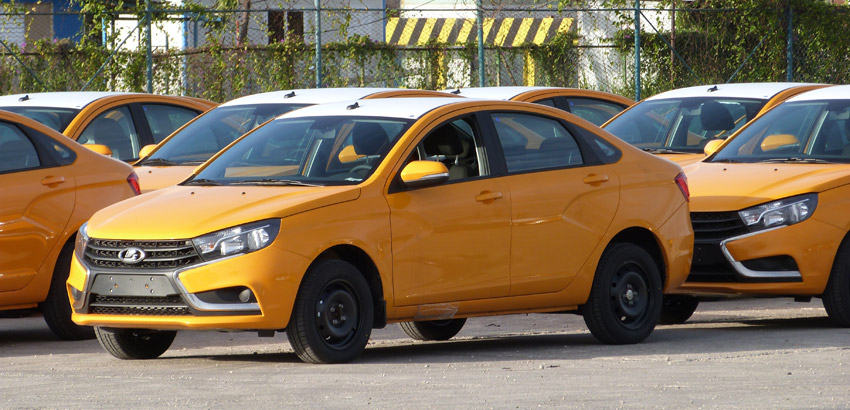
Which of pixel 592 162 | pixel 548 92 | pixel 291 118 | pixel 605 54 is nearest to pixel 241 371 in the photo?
pixel 291 118

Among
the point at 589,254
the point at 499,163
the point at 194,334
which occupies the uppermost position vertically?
the point at 499,163

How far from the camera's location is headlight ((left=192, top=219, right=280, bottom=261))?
322 inches

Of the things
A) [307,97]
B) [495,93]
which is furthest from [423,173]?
[495,93]

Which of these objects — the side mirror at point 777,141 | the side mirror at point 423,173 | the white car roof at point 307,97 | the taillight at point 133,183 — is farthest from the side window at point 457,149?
the white car roof at point 307,97

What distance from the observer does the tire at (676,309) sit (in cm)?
1152

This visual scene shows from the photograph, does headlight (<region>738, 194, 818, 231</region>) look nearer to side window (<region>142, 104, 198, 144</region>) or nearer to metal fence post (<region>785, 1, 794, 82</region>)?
side window (<region>142, 104, 198, 144</region>)

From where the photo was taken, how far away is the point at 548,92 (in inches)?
598

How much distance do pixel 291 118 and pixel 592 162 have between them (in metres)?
1.97

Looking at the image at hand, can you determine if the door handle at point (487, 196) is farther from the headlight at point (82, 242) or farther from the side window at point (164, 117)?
the side window at point (164, 117)

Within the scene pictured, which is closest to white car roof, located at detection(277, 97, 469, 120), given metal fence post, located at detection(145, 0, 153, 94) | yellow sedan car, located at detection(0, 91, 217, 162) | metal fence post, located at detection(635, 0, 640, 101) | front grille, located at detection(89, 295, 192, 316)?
front grille, located at detection(89, 295, 192, 316)

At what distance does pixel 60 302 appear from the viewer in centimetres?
1039

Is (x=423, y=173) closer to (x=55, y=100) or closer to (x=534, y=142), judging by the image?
(x=534, y=142)

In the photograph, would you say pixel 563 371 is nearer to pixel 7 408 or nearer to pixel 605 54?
pixel 7 408

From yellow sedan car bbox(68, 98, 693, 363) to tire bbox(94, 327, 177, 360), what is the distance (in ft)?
0.04
